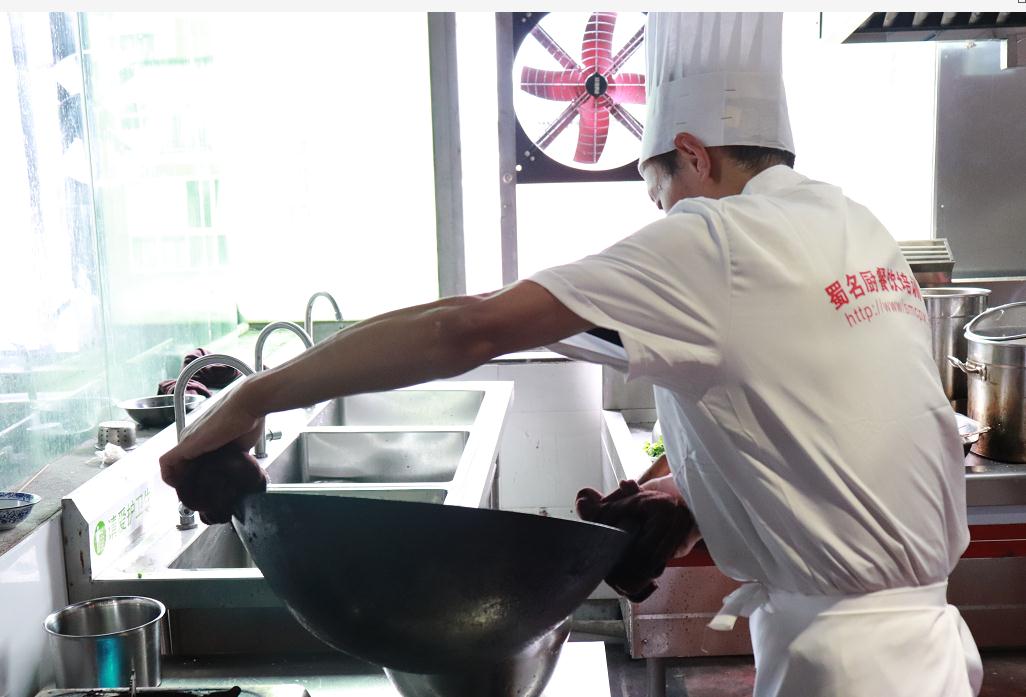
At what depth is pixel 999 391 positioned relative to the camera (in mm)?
3000

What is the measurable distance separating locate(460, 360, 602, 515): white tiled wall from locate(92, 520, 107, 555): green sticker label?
2.20m

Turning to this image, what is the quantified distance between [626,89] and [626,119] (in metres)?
0.11

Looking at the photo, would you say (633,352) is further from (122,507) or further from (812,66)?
(812,66)

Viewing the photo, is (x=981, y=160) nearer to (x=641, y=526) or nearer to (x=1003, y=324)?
(x=1003, y=324)

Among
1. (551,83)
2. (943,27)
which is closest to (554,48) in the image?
(551,83)

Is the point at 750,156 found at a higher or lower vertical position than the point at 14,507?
higher

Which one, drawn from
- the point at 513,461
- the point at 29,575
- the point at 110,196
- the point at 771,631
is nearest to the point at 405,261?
the point at 513,461

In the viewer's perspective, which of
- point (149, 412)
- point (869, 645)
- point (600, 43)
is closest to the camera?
point (869, 645)

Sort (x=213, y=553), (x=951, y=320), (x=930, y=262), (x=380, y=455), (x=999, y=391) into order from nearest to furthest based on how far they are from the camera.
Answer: (x=213, y=553)
(x=380, y=455)
(x=999, y=391)
(x=951, y=320)
(x=930, y=262)

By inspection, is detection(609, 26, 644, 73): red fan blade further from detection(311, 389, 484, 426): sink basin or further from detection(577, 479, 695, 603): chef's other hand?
detection(577, 479, 695, 603): chef's other hand

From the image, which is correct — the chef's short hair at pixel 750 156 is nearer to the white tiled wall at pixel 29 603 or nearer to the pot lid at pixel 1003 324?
the white tiled wall at pixel 29 603

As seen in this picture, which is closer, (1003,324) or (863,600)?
(863,600)

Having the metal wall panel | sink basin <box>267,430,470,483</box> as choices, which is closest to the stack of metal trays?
the metal wall panel

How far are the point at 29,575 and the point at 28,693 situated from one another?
0.59ft
